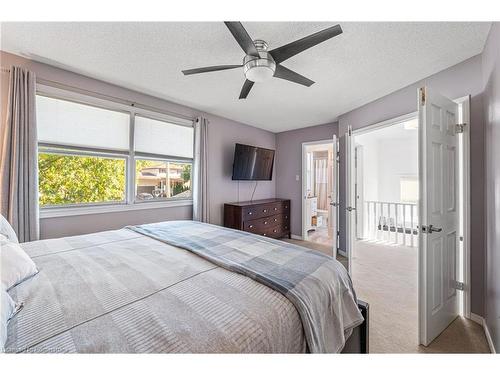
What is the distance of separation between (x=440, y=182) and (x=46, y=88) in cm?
378

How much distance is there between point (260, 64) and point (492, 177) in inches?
76.2

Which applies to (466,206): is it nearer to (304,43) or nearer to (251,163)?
(304,43)

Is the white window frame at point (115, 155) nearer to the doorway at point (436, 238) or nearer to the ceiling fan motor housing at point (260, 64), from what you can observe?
the ceiling fan motor housing at point (260, 64)

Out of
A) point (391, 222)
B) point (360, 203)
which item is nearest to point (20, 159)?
point (360, 203)

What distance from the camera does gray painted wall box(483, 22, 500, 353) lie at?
1.49m

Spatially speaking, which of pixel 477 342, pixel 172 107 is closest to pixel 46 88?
pixel 172 107

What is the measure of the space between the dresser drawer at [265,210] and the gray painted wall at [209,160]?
0.50m

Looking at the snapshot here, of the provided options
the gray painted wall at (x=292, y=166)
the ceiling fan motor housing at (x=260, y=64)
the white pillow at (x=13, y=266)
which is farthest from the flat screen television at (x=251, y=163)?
the white pillow at (x=13, y=266)

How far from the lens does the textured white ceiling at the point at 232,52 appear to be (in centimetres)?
166

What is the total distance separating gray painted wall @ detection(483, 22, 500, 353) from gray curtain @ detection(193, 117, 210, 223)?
3135mm

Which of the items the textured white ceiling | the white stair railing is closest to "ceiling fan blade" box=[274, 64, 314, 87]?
the textured white ceiling

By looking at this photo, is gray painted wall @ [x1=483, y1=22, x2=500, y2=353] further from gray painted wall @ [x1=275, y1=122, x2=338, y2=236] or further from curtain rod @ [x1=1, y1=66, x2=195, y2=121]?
curtain rod @ [x1=1, y1=66, x2=195, y2=121]

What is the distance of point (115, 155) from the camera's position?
2.80 metres
